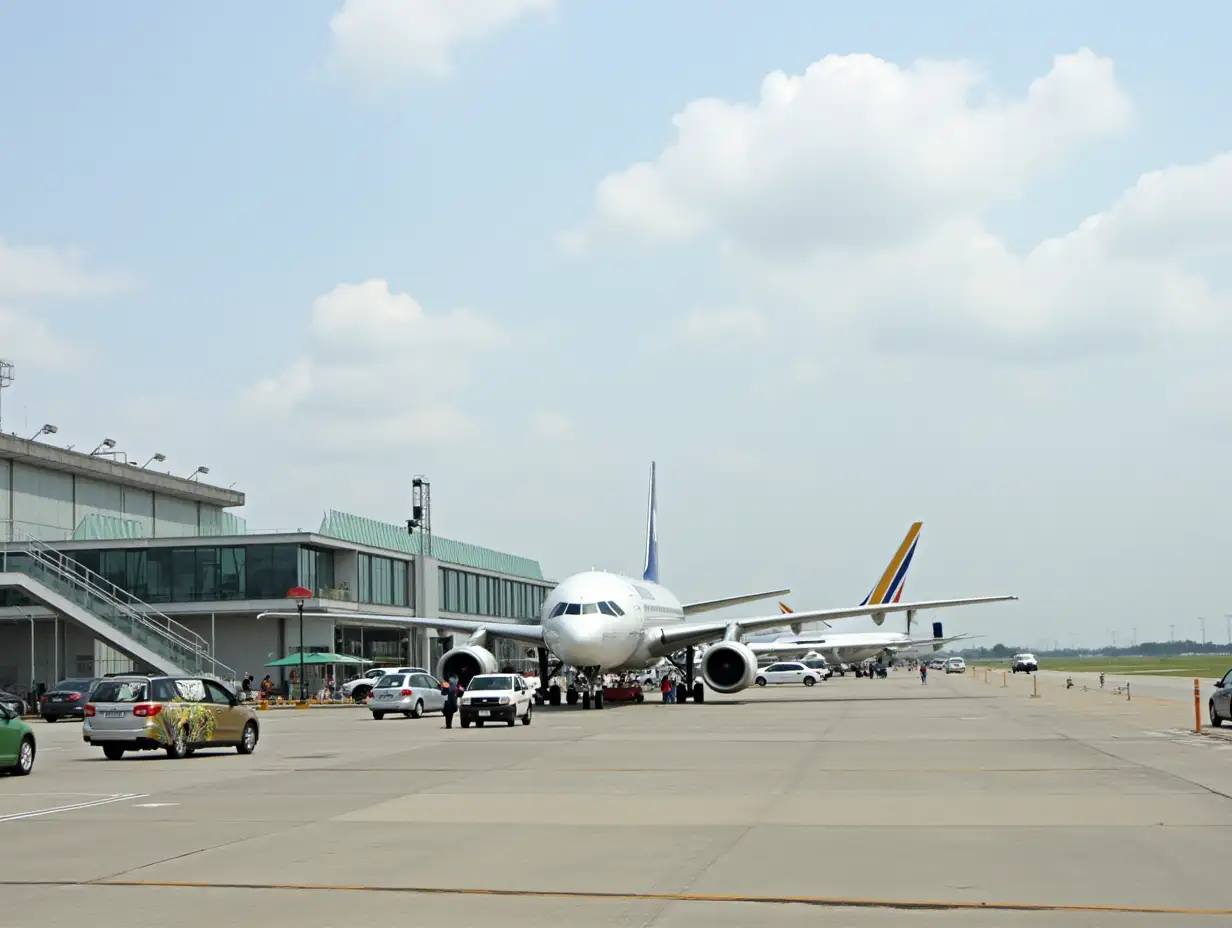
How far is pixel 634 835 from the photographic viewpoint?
47.2 ft

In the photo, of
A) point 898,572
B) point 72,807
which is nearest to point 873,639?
point 898,572

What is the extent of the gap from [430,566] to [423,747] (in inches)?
2213

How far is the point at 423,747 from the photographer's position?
2945 centimetres

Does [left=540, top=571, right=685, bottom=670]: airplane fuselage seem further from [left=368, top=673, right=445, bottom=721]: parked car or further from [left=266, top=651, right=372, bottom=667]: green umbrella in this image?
[left=266, top=651, right=372, bottom=667]: green umbrella

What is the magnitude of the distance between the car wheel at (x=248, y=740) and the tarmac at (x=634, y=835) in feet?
1.40

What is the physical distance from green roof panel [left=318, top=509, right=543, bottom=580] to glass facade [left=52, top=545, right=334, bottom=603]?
3.44 metres

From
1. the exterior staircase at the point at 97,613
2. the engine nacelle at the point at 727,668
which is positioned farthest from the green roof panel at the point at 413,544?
the engine nacelle at the point at 727,668

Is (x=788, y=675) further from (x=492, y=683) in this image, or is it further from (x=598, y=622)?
(x=492, y=683)

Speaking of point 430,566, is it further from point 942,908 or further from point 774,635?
point 942,908

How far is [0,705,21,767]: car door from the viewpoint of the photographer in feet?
73.7

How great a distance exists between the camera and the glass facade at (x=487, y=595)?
9269 cm

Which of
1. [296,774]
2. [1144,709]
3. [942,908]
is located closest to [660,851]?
[942,908]

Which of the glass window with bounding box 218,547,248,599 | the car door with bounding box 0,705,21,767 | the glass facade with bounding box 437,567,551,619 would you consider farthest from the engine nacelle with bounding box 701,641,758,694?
the glass facade with bounding box 437,567,551,619

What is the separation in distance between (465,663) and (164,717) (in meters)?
22.5
